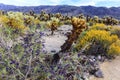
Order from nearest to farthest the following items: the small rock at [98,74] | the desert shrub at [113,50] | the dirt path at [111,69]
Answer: the small rock at [98,74] → the dirt path at [111,69] → the desert shrub at [113,50]

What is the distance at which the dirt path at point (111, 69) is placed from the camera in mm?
9677

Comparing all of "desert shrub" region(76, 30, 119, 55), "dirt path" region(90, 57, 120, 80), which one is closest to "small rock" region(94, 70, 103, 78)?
"dirt path" region(90, 57, 120, 80)

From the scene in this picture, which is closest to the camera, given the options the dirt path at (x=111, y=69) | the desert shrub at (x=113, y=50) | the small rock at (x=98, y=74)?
the small rock at (x=98, y=74)

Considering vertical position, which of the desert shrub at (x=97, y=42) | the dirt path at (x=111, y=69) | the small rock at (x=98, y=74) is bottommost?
the dirt path at (x=111, y=69)

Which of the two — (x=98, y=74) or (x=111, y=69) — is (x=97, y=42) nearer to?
(x=111, y=69)

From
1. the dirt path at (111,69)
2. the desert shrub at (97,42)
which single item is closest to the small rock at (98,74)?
the dirt path at (111,69)

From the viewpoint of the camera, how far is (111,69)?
10.6 meters

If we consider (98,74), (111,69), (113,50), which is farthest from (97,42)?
(98,74)

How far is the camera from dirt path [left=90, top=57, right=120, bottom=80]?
31.7 ft

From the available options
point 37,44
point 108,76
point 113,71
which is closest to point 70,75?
point 37,44

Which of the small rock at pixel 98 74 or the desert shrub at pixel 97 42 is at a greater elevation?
the desert shrub at pixel 97 42

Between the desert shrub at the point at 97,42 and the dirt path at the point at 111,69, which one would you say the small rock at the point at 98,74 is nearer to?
the dirt path at the point at 111,69

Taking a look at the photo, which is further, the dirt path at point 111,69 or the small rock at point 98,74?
the dirt path at point 111,69

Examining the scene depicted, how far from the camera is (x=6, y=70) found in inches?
229
